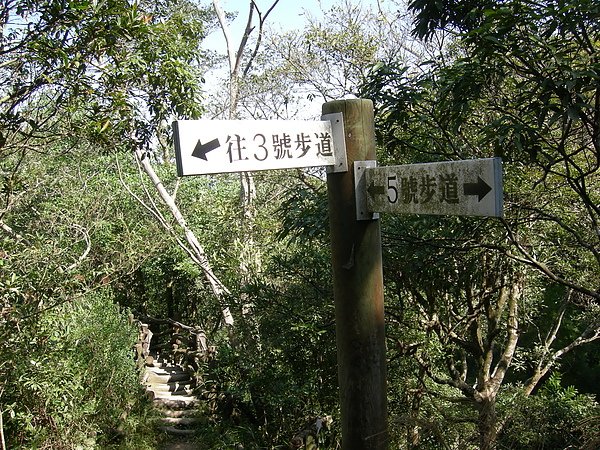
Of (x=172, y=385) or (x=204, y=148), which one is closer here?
(x=204, y=148)

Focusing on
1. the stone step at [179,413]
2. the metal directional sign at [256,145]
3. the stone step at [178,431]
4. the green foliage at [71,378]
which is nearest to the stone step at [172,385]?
the stone step at [179,413]

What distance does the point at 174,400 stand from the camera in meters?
9.09

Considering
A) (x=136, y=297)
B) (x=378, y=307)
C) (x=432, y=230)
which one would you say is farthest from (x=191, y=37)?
(x=136, y=297)

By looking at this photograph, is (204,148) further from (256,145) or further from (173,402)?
(173,402)

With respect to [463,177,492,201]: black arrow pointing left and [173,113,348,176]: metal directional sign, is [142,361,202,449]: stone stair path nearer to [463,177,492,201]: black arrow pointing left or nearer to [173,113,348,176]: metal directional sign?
[173,113,348,176]: metal directional sign

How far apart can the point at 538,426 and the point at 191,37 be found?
3409mm

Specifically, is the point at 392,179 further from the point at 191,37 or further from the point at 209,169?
the point at 191,37

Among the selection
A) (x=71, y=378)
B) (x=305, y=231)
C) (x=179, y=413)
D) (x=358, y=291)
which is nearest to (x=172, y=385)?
(x=179, y=413)

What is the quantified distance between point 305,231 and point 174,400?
638cm

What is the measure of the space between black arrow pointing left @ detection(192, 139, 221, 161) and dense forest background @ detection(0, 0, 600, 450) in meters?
1.31

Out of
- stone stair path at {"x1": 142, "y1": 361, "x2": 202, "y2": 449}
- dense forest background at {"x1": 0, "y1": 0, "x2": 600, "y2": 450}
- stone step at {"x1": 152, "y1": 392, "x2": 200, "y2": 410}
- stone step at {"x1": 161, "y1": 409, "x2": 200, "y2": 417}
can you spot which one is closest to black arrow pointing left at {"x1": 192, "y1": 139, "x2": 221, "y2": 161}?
dense forest background at {"x1": 0, "y1": 0, "x2": 600, "y2": 450}

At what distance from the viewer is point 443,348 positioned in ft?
16.6

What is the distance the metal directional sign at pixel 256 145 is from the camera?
1462 millimetres

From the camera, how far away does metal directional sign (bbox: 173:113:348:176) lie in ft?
4.80
